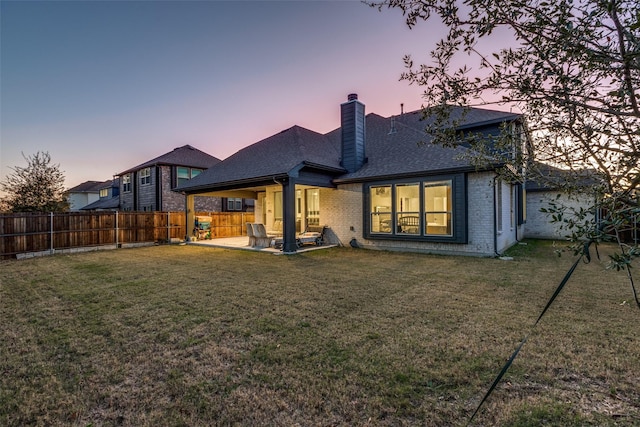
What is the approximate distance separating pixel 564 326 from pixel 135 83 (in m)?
15.0

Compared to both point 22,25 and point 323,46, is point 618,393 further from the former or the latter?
point 22,25

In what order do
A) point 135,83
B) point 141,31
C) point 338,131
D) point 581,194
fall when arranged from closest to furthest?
1. point 581,194
2. point 141,31
3. point 135,83
4. point 338,131

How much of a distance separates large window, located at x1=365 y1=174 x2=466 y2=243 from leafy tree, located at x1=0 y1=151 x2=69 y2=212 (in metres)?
18.5

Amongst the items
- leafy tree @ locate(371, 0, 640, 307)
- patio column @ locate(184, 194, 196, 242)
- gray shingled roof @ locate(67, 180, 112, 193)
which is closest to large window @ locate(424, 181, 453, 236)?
leafy tree @ locate(371, 0, 640, 307)

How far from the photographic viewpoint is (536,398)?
90.5 inches

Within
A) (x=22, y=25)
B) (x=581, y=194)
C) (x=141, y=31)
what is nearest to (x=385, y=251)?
(x=581, y=194)

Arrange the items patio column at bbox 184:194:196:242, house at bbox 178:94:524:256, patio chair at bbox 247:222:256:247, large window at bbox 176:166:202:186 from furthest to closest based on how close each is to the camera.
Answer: large window at bbox 176:166:202:186, patio column at bbox 184:194:196:242, patio chair at bbox 247:222:256:247, house at bbox 178:94:524:256

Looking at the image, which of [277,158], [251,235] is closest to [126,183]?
[251,235]

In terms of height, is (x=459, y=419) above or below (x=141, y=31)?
below

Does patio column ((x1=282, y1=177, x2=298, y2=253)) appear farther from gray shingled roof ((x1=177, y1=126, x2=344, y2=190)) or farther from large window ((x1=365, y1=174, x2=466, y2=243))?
large window ((x1=365, y1=174, x2=466, y2=243))

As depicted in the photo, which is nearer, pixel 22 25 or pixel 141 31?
pixel 22 25

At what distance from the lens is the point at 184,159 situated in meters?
21.7

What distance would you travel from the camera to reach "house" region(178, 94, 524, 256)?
30.9ft

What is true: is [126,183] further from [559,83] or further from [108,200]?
[559,83]
